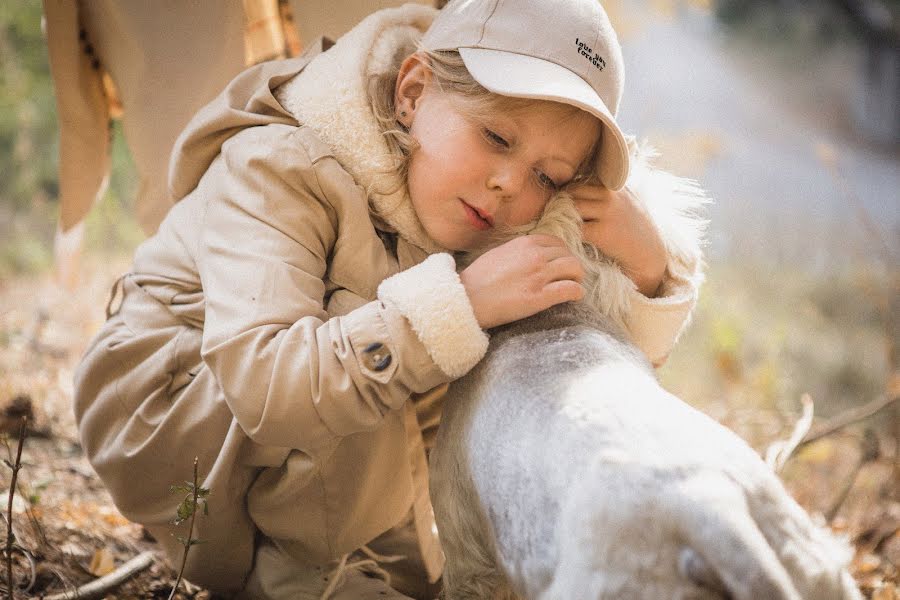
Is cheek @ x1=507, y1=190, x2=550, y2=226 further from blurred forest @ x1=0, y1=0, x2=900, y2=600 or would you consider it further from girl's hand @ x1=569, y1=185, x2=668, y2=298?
blurred forest @ x1=0, y1=0, x2=900, y2=600

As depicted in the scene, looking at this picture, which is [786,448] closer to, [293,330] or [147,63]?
[293,330]

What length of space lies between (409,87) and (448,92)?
13 cm

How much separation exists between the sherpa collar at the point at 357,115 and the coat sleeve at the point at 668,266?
1.45 ft

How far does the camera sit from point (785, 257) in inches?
201

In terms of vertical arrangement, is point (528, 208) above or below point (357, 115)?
below

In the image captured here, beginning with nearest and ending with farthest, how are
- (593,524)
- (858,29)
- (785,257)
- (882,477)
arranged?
(593,524) < (882,477) < (785,257) < (858,29)

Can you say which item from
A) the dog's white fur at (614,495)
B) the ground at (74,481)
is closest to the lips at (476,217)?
the dog's white fur at (614,495)

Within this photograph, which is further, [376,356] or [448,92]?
[448,92]

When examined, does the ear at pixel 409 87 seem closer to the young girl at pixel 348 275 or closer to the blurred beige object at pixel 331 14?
the young girl at pixel 348 275

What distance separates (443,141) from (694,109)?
424cm

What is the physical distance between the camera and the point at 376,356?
1.38 metres

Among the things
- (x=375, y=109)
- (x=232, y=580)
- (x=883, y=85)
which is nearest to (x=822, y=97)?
(x=883, y=85)

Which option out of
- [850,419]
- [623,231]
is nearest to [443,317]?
[623,231]

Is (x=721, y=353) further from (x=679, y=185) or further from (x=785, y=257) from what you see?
(x=679, y=185)
